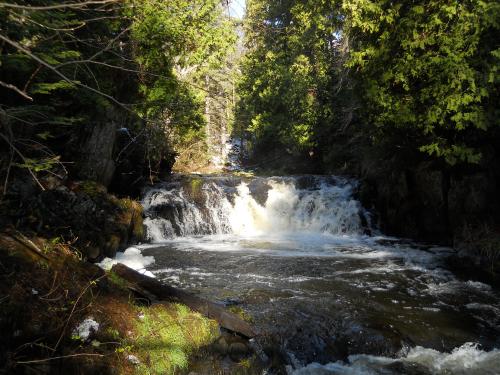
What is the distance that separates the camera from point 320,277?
825 centimetres

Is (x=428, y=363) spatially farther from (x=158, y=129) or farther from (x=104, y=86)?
(x=158, y=129)

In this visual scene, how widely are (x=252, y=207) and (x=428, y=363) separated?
435 inches

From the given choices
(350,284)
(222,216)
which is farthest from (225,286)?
(222,216)

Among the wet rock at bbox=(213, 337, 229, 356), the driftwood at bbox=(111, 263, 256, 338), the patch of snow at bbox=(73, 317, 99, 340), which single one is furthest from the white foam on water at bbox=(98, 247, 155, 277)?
the patch of snow at bbox=(73, 317, 99, 340)

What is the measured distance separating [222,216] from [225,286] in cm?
750

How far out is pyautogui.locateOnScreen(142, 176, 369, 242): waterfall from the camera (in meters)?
14.1

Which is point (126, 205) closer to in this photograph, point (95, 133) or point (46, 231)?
point (95, 133)

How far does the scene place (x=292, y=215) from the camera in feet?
51.0

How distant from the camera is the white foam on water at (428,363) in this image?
185 inches

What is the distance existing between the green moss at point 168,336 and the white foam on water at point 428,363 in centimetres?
119

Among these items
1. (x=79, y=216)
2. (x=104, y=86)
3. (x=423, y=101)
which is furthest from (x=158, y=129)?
(x=423, y=101)

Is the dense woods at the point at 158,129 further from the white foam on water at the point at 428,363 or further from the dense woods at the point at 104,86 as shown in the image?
the white foam on water at the point at 428,363

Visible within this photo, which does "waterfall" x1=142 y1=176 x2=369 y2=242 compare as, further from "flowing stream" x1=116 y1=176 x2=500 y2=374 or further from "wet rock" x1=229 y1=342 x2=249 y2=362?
"wet rock" x1=229 y1=342 x2=249 y2=362

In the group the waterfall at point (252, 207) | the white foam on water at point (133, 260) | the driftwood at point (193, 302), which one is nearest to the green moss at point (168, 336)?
the driftwood at point (193, 302)
